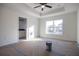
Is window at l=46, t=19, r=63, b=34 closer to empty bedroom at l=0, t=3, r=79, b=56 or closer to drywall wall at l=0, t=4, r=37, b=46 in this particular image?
empty bedroom at l=0, t=3, r=79, b=56

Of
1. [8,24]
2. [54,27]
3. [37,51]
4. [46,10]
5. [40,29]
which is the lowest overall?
[37,51]

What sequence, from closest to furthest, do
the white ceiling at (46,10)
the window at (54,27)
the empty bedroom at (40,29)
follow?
the empty bedroom at (40,29), the white ceiling at (46,10), the window at (54,27)

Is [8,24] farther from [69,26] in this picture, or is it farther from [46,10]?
[69,26]

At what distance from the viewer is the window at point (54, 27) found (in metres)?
7.22

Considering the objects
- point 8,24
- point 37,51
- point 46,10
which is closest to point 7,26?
point 8,24

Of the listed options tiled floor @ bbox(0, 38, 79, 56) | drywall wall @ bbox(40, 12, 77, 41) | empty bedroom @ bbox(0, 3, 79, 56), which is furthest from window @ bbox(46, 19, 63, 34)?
tiled floor @ bbox(0, 38, 79, 56)

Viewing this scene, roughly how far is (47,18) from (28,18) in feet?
7.33

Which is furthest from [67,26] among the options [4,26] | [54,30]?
[4,26]

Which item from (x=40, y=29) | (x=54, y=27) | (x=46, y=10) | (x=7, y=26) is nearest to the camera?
(x=7, y=26)

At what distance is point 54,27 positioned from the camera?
7758mm

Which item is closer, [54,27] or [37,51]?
[37,51]

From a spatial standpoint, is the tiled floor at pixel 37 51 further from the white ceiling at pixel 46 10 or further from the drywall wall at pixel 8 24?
the white ceiling at pixel 46 10

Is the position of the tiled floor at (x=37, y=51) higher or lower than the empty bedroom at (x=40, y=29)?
lower

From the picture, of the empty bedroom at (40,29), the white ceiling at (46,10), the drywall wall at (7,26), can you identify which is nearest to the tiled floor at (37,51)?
the empty bedroom at (40,29)
